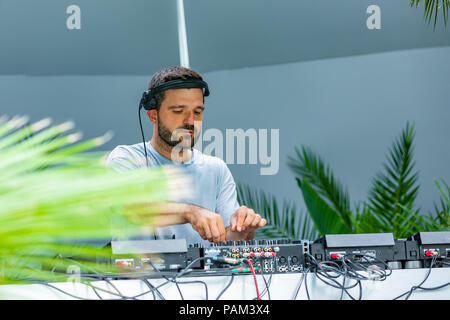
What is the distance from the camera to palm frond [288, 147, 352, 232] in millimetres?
3611

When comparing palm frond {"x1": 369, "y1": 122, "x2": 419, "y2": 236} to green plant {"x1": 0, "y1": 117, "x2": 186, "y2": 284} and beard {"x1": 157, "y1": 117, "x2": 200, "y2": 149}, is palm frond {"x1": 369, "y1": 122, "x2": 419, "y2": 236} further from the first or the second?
green plant {"x1": 0, "y1": 117, "x2": 186, "y2": 284}

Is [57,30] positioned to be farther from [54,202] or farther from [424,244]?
[54,202]

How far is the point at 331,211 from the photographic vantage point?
342cm

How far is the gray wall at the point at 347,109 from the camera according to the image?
3.67 metres

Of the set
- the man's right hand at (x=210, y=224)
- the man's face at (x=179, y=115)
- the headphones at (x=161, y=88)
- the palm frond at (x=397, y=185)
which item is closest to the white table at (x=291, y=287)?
the man's right hand at (x=210, y=224)

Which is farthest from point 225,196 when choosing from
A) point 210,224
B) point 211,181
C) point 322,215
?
point 322,215

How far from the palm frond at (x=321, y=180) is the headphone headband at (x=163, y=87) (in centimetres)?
134

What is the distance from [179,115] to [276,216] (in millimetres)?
1354

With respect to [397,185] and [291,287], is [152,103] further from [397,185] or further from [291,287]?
[397,185]

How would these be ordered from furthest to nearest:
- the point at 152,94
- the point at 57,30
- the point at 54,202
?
the point at 57,30, the point at 152,94, the point at 54,202

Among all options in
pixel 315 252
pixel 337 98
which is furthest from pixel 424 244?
pixel 337 98

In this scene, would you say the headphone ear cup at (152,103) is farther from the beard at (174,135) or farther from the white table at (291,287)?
the white table at (291,287)

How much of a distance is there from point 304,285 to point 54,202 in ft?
3.66

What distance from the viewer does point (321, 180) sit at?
366 cm
